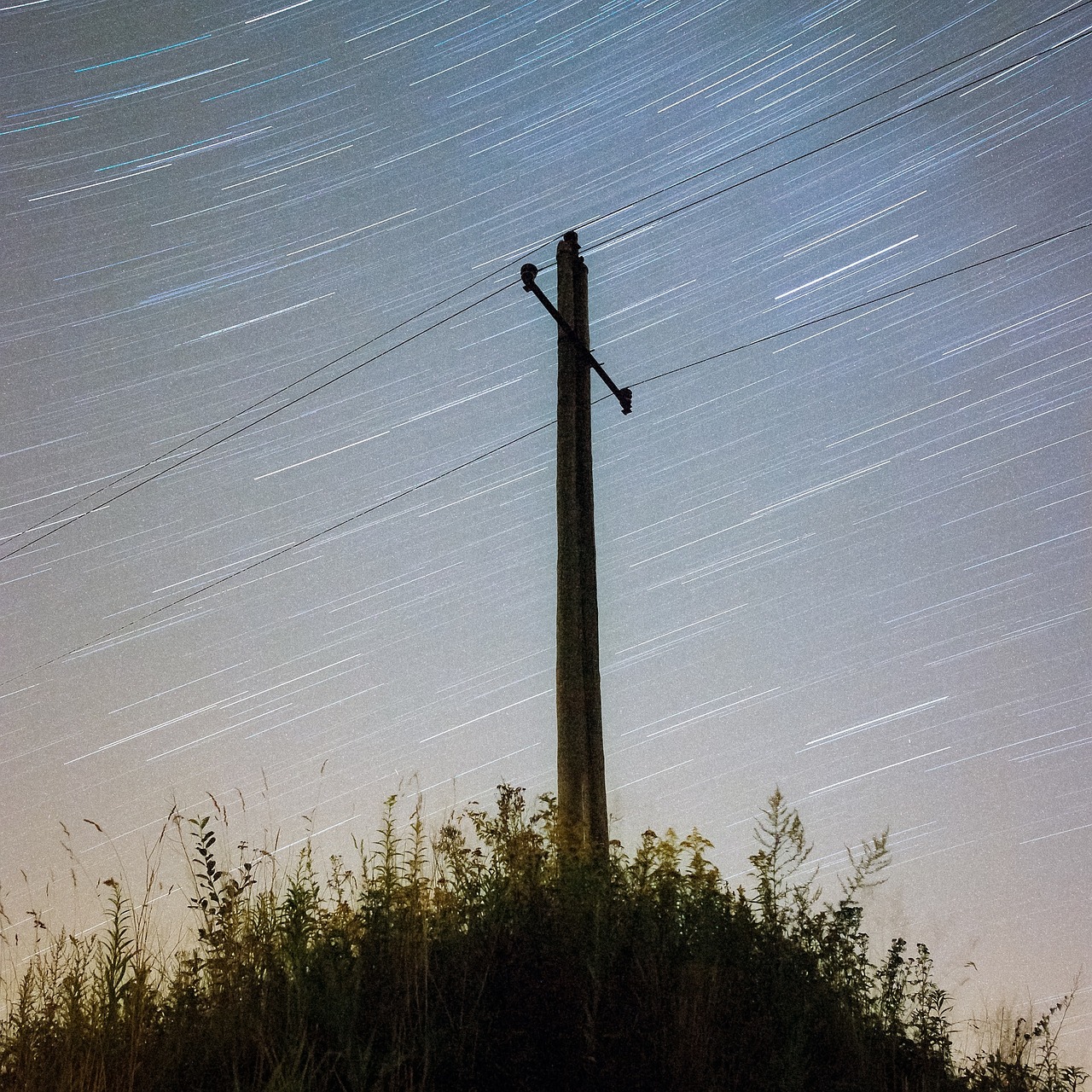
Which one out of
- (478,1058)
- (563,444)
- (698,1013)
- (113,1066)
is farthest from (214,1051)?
(563,444)

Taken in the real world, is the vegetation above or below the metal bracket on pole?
below

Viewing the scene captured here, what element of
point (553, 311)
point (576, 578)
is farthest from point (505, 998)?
point (553, 311)

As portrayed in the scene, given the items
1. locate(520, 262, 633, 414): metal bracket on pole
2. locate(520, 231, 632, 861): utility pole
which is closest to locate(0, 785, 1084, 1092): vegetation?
locate(520, 231, 632, 861): utility pole

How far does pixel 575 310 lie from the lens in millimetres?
7625

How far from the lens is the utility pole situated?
608 centimetres

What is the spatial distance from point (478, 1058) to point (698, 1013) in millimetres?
999

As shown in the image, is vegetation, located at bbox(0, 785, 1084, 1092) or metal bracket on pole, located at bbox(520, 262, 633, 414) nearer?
vegetation, located at bbox(0, 785, 1084, 1092)

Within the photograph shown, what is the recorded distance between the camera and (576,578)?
665 cm

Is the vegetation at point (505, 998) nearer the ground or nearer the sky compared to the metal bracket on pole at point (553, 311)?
nearer the ground

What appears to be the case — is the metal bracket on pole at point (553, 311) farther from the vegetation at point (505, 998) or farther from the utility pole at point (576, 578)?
the vegetation at point (505, 998)

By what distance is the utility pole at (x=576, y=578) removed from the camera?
20.0 feet

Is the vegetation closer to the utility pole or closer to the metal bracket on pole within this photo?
the utility pole

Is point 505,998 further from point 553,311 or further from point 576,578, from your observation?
point 553,311

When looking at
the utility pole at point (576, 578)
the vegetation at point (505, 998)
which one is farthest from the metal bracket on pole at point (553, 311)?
the vegetation at point (505, 998)
